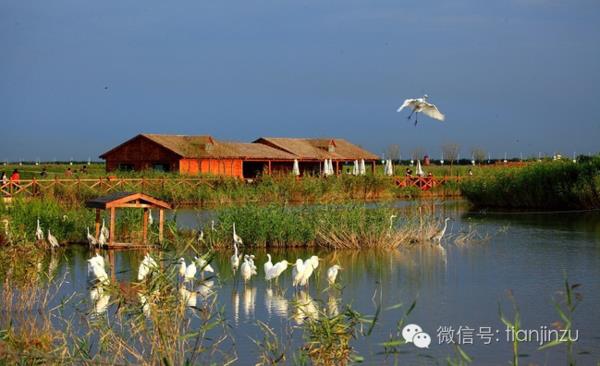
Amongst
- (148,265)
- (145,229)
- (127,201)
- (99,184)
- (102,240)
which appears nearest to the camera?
(148,265)

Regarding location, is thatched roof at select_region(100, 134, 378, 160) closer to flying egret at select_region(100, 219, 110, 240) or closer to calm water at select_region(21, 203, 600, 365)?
calm water at select_region(21, 203, 600, 365)

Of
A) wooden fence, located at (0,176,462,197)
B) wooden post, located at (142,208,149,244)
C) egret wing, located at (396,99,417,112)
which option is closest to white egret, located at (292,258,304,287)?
egret wing, located at (396,99,417,112)

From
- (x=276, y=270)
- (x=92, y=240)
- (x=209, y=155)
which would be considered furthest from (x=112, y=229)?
(x=209, y=155)

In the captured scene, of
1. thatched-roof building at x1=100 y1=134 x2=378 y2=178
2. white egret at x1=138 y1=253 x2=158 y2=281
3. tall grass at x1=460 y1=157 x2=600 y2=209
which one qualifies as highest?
thatched-roof building at x1=100 y1=134 x2=378 y2=178

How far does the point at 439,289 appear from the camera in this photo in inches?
566

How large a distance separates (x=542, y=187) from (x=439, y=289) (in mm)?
19505

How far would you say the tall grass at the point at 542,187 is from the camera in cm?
3112

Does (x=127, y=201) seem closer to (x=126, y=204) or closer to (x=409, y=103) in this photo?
(x=126, y=204)

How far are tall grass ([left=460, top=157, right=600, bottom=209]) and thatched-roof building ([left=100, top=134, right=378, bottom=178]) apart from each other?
11.0 m

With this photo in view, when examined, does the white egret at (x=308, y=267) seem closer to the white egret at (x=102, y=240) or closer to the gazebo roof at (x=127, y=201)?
the gazebo roof at (x=127, y=201)

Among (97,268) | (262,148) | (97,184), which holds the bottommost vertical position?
(97,268)

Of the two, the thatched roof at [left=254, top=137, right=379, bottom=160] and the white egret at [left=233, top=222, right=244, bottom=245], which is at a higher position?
the thatched roof at [left=254, top=137, right=379, bottom=160]

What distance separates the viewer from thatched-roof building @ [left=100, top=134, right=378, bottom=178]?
44.7m

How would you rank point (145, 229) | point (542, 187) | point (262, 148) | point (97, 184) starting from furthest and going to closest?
point (262, 148)
point (97, 184)
point (542, 187)
point (145, 229)
